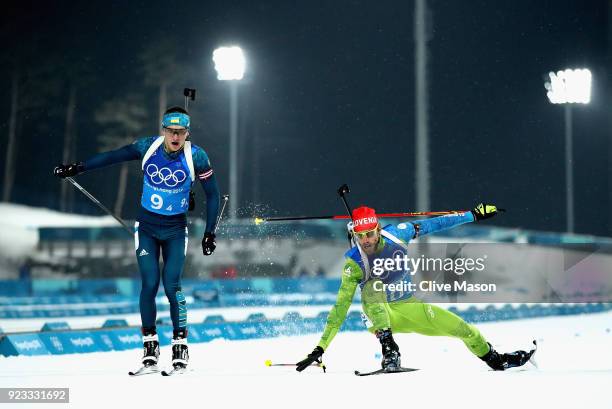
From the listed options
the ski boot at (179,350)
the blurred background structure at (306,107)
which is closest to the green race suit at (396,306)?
the ski boot at (179,350)

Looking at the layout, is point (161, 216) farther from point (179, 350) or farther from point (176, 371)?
point (176, 371)

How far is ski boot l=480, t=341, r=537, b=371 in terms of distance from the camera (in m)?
7.86

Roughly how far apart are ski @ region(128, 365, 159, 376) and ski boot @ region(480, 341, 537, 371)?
2.64m

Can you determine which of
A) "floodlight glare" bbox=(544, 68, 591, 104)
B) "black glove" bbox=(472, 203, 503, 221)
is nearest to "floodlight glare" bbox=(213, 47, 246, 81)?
"floodlight glare" bbox=(544, 68, 591, 104)

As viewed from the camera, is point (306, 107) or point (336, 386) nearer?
point (336, 386)

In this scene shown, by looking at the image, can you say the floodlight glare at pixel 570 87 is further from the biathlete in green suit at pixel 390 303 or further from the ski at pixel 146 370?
the ski at pixel 146 370

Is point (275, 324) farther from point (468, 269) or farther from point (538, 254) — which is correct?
point (468, 269)

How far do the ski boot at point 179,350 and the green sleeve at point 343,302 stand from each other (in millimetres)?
1083

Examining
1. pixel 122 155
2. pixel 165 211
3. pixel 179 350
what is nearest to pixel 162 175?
pixel 165 211

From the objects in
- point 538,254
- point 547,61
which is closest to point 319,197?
point 547,61

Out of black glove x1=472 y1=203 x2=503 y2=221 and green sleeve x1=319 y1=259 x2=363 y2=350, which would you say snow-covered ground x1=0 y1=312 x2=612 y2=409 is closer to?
green sleeve x1=319 y1=259 x2=363 y2=350

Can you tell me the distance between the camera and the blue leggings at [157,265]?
25.1 ft

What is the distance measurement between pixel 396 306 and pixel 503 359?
961 mm

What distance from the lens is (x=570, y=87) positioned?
26562 millimetres
